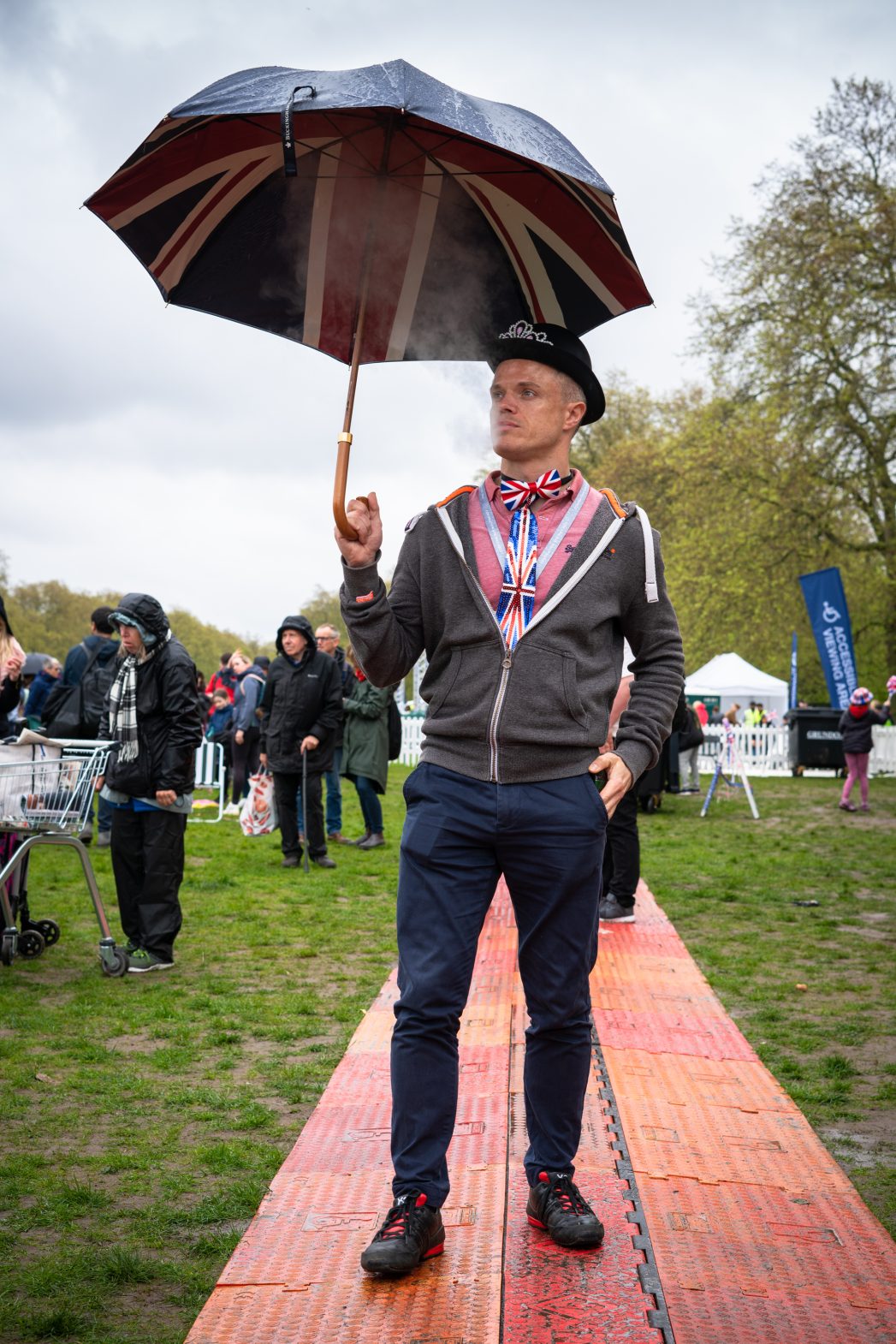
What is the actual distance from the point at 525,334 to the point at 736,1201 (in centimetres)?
251

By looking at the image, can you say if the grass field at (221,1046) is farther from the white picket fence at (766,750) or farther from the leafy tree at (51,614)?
the leafy tree at (51,614)

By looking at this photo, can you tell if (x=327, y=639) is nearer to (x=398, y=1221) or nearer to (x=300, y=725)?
(x=300, y=725)

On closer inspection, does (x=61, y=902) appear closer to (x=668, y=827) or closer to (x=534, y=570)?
(x=534, y=570)

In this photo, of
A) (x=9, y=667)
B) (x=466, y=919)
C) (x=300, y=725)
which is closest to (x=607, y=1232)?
(x=466, y=919)

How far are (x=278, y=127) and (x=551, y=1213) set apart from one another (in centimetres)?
290

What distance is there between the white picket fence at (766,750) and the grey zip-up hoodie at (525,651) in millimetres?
24656

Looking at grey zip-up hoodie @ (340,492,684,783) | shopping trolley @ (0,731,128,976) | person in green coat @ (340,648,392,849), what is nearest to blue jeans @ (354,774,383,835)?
person in green coat @ (340,648,392,849)

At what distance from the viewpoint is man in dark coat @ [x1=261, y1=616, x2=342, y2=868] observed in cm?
1122

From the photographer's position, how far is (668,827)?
15.9m

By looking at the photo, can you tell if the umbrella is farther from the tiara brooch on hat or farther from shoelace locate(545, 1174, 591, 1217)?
shoelace locate(545, 1174, 591, 1217)

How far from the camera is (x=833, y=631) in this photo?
25.8 m

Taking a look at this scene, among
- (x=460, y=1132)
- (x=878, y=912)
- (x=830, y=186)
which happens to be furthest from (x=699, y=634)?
(x=460, y=1132)

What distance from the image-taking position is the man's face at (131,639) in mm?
6917

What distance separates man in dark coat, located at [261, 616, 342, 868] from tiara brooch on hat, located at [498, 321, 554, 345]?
26.0 feet
